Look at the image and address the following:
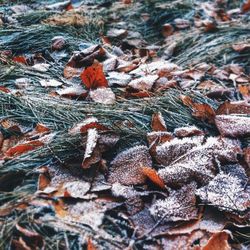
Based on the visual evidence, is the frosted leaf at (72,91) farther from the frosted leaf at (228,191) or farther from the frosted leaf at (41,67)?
the frosted leaf at (228,191)

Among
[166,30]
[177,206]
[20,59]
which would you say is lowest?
[166,30]

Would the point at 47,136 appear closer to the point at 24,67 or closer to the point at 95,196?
the point at 95,196

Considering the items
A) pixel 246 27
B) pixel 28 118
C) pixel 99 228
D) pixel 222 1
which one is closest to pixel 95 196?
pixel 99 228

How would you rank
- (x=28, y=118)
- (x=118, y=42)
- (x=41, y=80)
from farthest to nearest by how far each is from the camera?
(x=118, y=42) < (x=41, y=80) < (x=28, y=118)

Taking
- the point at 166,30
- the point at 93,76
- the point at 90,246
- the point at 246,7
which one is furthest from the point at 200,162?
the point at 246,7

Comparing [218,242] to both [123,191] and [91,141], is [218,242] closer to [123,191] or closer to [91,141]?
[123,191]

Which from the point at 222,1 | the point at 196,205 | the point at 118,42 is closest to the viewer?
the point at 196,205

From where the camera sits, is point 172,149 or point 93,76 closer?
point 172,149
